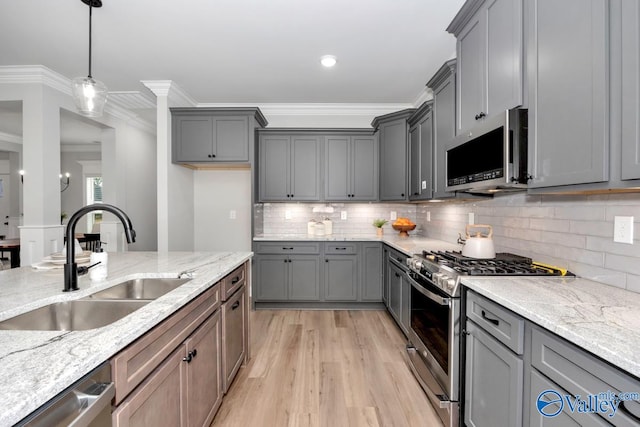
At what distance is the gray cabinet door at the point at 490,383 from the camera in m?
1.21

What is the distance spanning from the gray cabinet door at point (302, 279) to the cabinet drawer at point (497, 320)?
93.1 inches

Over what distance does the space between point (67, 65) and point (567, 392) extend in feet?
14.8

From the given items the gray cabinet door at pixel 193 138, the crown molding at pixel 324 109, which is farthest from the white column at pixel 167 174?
the crown molding at pixel 324 109

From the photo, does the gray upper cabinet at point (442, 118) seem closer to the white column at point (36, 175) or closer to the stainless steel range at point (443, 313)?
the stainless steel range at point (443, 313)

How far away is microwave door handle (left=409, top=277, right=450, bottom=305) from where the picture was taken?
5.66 ft

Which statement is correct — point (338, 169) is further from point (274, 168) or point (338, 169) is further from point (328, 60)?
point (328, 60)

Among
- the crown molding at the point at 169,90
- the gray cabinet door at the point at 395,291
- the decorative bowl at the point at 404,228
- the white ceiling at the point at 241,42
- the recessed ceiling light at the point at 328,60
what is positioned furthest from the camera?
the decorative bowl at the point at 404,228

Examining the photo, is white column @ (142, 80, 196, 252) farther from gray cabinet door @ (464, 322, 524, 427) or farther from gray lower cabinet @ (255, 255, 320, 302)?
gray cabinet door @ (464, 322, 524, 427)

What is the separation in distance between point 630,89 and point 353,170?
3082 mm

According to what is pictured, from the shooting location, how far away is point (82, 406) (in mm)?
743

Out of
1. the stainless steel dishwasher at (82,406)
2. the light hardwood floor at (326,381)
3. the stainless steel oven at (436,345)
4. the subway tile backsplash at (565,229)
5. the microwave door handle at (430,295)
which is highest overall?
the subway tile backsplash at (565,229)

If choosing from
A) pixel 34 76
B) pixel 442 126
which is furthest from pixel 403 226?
pixel 34 76

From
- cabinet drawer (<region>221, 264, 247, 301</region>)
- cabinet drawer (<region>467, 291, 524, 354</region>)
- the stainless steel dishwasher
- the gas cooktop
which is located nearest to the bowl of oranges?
the gas cooktop

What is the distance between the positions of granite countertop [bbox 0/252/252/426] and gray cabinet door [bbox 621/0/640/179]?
1702 mm
